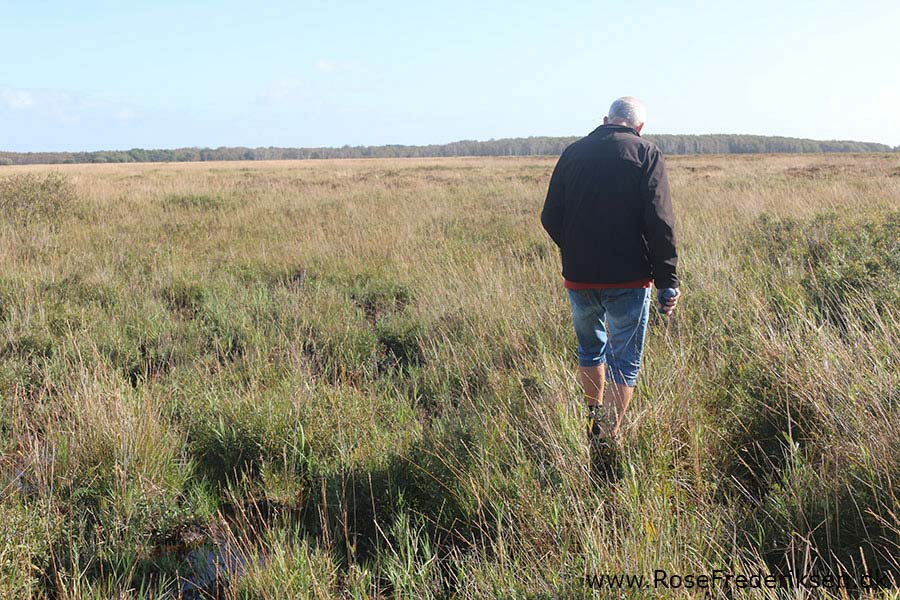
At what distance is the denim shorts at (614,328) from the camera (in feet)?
10.9

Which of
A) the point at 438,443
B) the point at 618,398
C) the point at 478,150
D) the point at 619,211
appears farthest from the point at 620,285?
the point at 478,150

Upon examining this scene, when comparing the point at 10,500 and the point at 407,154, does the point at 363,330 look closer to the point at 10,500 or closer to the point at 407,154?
the point at 10,500

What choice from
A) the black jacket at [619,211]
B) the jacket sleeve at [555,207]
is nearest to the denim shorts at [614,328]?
the black jacket at [619,211]

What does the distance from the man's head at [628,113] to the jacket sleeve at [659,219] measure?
0.73ft

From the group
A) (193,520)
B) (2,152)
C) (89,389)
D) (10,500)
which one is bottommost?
(193,520)

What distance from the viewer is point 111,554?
8.49ft

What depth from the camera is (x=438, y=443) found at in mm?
3127

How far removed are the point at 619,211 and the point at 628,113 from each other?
1.89 ft

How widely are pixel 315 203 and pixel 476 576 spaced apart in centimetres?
1387

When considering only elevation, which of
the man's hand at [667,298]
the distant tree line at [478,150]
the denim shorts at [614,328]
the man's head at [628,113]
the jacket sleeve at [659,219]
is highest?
the distant tree line at [478,150]

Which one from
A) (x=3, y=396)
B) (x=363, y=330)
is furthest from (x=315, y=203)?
(x=3, y=396)

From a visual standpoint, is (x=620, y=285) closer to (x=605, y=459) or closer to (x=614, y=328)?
(x=614, y=328)

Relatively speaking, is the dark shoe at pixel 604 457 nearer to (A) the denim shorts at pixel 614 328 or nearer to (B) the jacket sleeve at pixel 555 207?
(A) the denim shorts at pixel 614 328

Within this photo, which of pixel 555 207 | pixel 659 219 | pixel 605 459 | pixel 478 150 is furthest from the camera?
pixel 478 150
